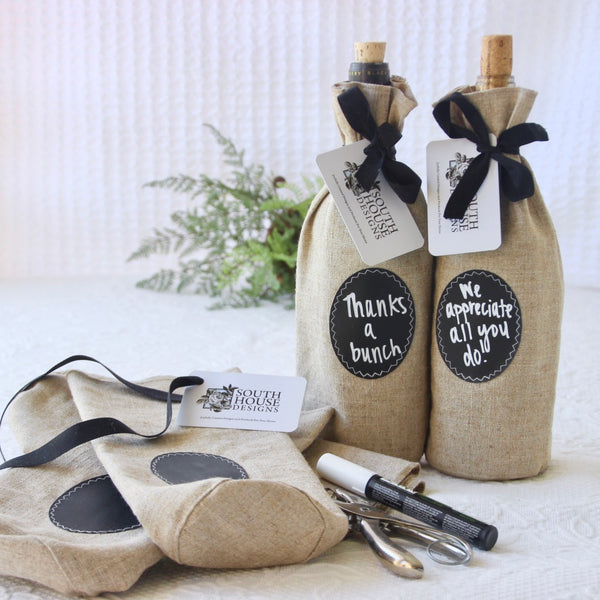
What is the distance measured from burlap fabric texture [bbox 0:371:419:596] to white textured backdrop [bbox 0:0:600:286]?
3.41 ft

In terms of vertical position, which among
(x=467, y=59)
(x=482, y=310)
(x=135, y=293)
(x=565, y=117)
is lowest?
(x=135, y=293)

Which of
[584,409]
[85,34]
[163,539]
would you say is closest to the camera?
[163,539]

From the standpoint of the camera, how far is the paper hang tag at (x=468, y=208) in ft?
2.37

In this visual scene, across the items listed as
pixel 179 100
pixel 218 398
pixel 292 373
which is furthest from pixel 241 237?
pixel 218 398

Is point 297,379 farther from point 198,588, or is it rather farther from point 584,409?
point 584,409

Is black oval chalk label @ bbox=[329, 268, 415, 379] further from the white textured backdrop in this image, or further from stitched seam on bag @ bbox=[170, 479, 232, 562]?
the white textured backdrop

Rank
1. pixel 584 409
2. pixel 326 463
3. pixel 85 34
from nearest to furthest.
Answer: pixel 326 463
pixel 584 409
pixel 85 34

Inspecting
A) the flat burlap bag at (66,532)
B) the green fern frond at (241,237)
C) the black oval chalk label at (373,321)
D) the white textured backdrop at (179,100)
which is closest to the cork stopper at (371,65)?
the black oval chalk label at (373,321)

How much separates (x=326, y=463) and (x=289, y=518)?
0.47ft

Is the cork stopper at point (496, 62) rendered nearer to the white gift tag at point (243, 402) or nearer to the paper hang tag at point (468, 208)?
the paper hang tag at point (468, 208)

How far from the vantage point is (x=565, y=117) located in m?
1.56

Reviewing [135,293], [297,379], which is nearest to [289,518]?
[297,379]

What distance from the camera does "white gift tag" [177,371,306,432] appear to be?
767mm

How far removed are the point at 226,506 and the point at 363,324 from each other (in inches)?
9.8
